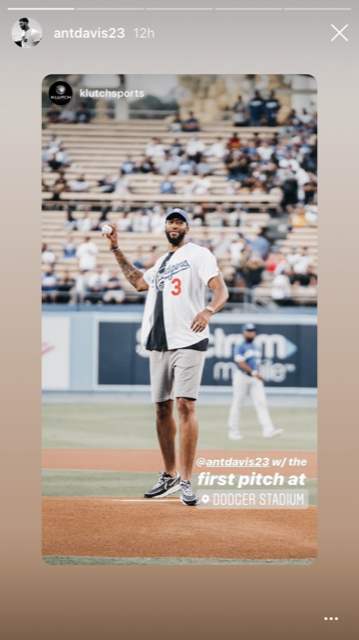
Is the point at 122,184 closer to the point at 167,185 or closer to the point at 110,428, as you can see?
the point at 167,185

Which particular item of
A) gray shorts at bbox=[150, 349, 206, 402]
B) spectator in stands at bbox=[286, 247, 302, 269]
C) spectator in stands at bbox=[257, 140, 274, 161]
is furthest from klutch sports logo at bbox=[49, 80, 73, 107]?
spectator in stands at bbox=[286, 247, 302, 269]

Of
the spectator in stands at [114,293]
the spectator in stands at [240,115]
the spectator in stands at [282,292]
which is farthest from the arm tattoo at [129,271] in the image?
the spectator in stands at [114,293]

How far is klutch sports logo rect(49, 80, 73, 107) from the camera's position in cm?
271

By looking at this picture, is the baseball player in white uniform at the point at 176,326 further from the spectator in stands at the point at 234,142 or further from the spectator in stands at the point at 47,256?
the spectator in stands at the point at 234,142

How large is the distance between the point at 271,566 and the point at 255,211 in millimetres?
2318

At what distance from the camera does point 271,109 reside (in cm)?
299

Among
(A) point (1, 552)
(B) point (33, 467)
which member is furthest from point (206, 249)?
(A) point (1, 552)

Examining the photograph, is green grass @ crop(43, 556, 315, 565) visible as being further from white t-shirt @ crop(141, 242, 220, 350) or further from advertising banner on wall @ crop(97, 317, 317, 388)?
white t-shirt @ crop(141, 242, 220, 350)

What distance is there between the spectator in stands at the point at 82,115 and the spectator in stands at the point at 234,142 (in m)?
0.71

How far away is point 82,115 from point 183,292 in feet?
2.60

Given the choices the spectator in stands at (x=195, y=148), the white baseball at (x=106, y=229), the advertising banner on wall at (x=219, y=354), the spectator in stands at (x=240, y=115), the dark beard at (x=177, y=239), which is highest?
the spectator in stands at (x=240, y=115)

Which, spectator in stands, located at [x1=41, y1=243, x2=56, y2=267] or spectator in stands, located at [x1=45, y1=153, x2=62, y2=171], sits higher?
spectator in stands, located at [x1=45, y1=153, x2=62, y2=171]

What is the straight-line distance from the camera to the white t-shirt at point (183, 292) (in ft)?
10.2

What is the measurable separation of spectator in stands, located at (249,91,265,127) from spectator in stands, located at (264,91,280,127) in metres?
0.02
